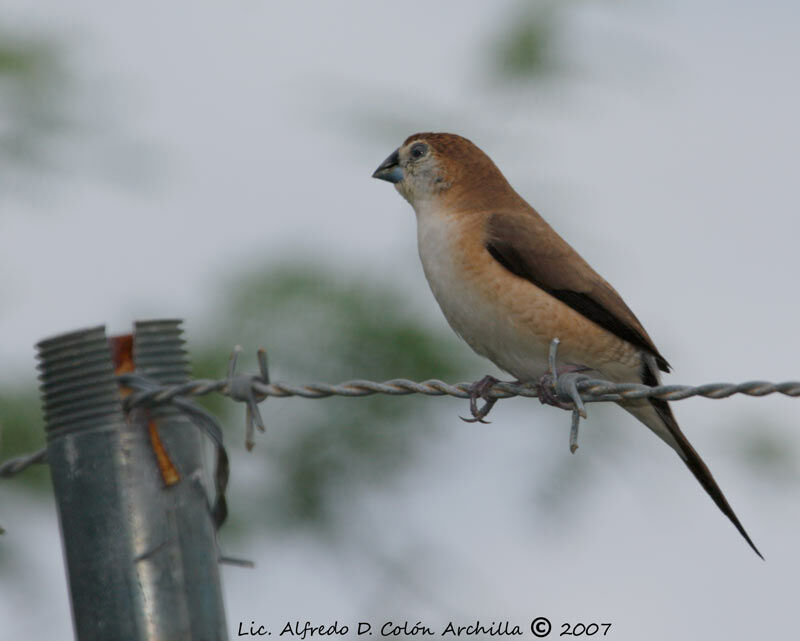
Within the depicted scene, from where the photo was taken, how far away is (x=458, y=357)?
299 inches

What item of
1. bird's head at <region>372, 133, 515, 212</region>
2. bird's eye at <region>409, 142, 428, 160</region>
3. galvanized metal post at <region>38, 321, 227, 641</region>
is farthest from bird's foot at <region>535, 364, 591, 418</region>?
bird's eye at <region>409, 142, 428, 160</region>

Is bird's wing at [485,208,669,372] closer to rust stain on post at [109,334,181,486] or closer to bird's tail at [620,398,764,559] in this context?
bird's tail at [620,398,764,559]

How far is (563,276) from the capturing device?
493 centimetres

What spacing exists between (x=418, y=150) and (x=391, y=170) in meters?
0.16

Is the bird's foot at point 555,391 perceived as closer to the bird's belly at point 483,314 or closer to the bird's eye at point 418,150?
the bird's belly at point 483,314

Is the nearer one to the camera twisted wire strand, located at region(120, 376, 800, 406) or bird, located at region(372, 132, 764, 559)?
twisted wire strand, located at region(120, 376, 800, 406)

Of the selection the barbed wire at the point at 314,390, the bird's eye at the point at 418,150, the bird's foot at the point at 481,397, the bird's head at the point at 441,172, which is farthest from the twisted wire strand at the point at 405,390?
the bird's eye at the point at 418,150

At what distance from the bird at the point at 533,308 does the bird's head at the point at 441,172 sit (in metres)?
0.20

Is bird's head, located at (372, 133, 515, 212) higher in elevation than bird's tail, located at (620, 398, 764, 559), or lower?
higher

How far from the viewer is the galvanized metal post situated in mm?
2789

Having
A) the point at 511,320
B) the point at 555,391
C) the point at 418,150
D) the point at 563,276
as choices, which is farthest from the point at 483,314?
the point at 418,150

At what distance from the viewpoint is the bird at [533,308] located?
15.5ft

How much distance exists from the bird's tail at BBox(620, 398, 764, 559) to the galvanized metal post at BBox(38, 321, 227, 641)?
7.54 feet

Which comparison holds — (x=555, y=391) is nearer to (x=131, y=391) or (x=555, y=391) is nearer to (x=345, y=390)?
(x=345, y=390)
